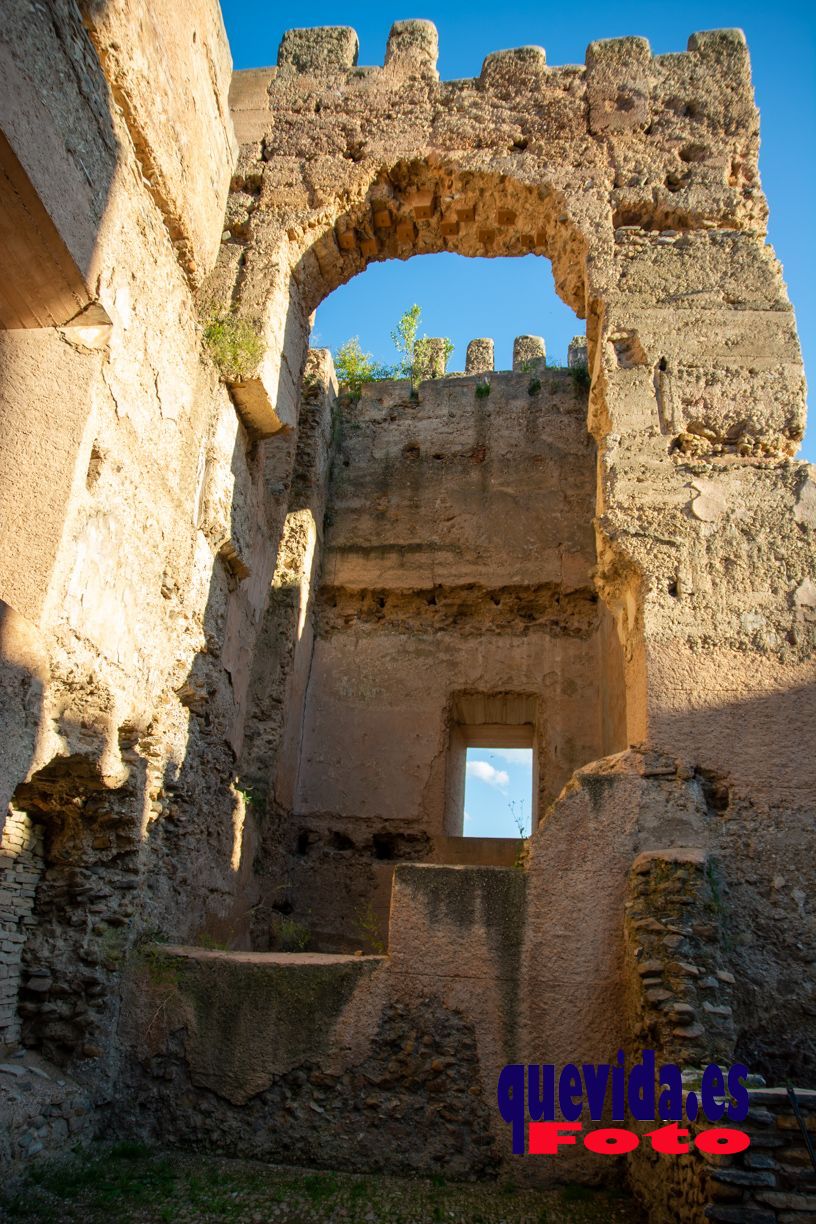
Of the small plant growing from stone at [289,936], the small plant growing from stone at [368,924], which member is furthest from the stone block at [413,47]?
the small plant growing from stone at [368,924]

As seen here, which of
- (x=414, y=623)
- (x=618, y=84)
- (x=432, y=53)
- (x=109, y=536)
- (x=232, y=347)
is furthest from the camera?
(x=414, y=623)

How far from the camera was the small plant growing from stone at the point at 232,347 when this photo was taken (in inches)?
232

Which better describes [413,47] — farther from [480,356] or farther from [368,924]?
[368,924]

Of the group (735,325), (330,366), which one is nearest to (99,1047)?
(735,325)

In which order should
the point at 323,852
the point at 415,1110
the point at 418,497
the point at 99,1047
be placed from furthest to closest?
the point at 418,497
the point at 323,852
the point at 99,1047
the point at 415,1110

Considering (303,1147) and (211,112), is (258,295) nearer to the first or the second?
(211,112)

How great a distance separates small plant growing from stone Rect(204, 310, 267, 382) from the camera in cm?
590

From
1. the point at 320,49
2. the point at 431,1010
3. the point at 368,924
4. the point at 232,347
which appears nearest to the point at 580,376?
the point at 320,49

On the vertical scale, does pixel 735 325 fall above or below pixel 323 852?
above

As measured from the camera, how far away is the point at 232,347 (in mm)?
5930

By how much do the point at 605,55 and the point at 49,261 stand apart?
16.5ft

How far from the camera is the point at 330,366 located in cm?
978

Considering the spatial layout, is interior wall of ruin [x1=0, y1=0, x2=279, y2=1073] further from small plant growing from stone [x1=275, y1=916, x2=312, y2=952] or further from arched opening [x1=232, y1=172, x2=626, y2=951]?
arched opening [x1=232, y1=172, x2=626, y2=951]

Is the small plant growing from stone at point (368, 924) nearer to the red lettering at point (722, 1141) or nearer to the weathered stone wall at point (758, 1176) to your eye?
the weathered stone wall at point (758, 1176)
